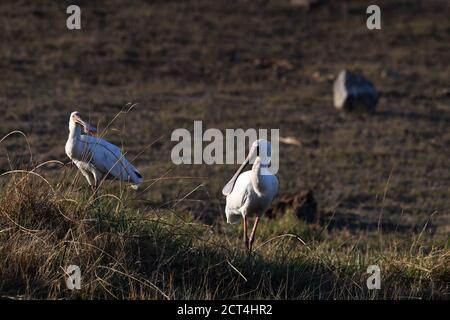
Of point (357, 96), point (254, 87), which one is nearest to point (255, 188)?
point (357, 96)

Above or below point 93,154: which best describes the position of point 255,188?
below

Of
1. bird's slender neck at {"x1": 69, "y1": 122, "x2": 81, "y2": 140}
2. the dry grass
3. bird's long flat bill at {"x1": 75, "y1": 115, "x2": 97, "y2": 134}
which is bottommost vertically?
the dry grass

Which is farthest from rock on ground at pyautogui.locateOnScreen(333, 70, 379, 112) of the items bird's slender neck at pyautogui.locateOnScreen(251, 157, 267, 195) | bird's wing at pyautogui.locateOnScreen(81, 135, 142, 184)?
bird's slender neck at pyautogui.locateOnScreen(251, 157, 267, 195)

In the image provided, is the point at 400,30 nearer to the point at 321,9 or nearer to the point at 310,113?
the point at 321,9

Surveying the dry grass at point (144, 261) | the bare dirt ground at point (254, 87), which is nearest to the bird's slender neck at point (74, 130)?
the bare dirt ground at point (254, 87)

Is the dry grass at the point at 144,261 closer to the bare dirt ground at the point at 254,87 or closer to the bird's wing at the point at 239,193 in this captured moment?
the bird's wing at the point at 239,193

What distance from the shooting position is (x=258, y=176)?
732cm

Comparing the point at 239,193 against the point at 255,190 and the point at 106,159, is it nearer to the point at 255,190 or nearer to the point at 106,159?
Result: the point at 255,190

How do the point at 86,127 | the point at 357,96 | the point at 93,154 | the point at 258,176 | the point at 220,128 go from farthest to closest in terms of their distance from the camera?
1. the point at 357,96
2. the point at 220,128
3. the point at 93,154
4. the point at 86,127
5. the point at 258,176

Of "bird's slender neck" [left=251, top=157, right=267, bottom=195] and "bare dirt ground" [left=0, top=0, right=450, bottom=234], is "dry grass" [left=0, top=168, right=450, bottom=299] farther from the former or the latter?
"bare dirt ground" [left=0, top=0, right=450, bottom=234]

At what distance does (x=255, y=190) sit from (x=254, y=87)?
11.1m

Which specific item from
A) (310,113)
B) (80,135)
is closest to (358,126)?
(310,113)

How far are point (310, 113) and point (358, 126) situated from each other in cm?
105

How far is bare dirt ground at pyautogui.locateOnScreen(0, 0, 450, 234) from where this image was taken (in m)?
12.8
